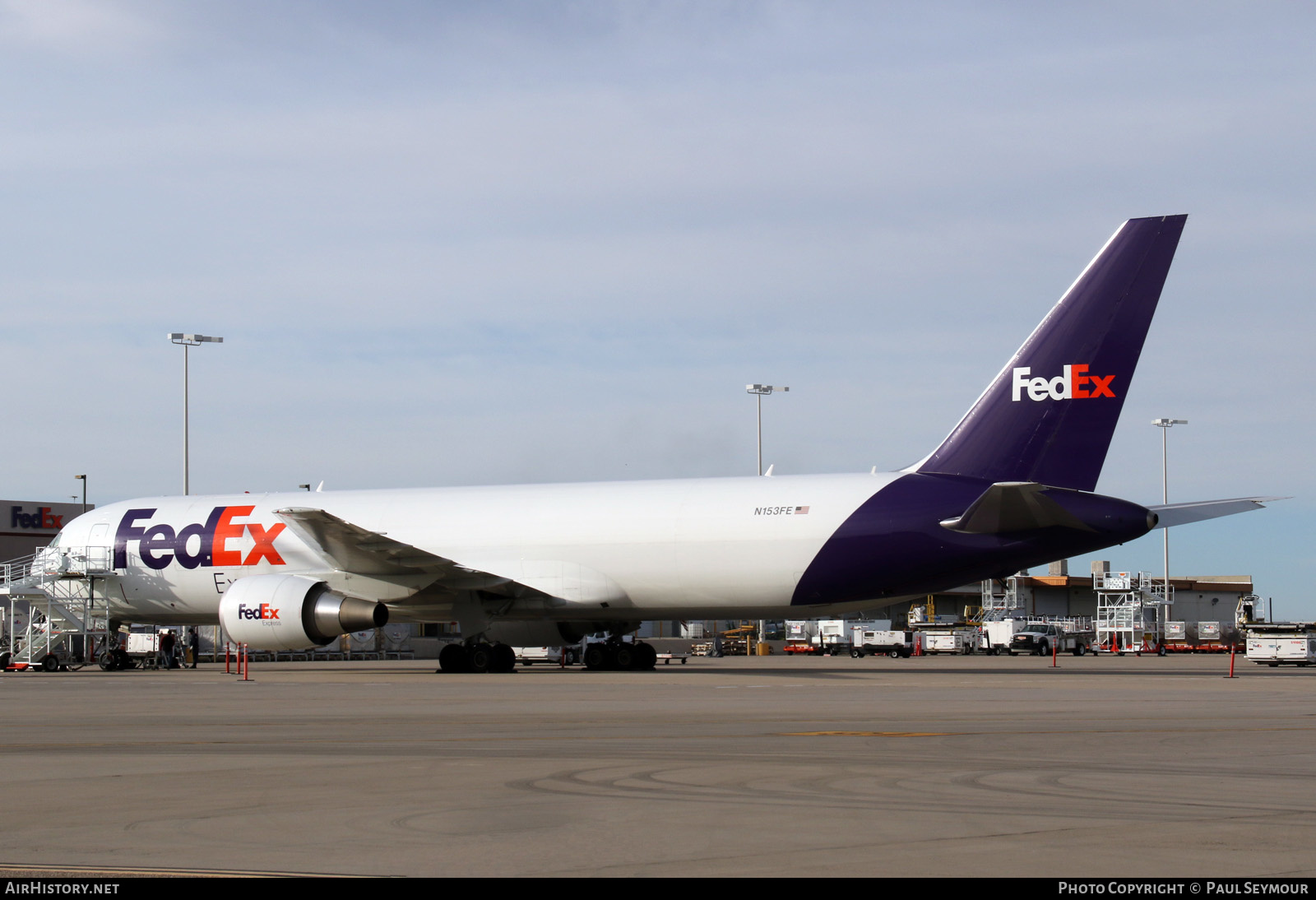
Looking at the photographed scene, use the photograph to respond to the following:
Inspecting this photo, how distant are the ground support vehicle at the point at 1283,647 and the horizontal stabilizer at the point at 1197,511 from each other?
20633mm

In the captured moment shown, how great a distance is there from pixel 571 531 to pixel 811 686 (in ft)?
29.2

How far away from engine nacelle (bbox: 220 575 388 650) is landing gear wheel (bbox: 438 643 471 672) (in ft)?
7.61

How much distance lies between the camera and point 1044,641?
211 ft

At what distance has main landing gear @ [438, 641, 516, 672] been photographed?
109 feet

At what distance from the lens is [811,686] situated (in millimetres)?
25516

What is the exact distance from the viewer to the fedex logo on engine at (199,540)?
35125mm

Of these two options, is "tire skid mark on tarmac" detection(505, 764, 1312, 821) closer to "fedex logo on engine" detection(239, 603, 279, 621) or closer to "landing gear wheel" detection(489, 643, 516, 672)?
"fedex logo on engine" detection(239, 603, 279, 621)

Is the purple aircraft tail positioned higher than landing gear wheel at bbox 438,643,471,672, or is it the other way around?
the purple aircraft tail

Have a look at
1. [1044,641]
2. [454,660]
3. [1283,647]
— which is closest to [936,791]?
[454,660]

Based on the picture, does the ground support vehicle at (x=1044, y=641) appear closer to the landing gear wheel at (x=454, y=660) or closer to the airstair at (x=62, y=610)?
the landing gear wheel at (x=454, y=660)

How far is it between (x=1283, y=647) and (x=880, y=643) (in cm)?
1876

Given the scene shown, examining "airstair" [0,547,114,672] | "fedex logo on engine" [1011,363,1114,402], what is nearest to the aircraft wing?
"airstair" [0,547,114,672]

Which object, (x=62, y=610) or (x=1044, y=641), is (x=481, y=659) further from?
(x=1044, y=641)

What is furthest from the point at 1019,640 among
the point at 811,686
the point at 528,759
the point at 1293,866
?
the point at 1293,866
